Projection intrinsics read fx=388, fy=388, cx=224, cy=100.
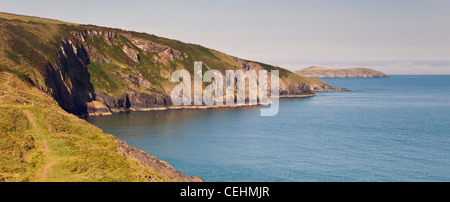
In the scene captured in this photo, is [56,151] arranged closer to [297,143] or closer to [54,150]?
[54,150]

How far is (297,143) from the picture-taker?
112 metres

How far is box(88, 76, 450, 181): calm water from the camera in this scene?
3213 inches

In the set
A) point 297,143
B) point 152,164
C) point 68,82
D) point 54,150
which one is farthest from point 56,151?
point 68,82

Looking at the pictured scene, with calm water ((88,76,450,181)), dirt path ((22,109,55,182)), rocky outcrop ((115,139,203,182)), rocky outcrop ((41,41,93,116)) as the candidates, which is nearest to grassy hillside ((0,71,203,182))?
dirt path ((22,109,55,182))

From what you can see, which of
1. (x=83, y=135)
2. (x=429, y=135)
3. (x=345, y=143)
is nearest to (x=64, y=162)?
(x=83, y=135)

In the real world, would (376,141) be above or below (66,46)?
below

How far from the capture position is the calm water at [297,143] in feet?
268

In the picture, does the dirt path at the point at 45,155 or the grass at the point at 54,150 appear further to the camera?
the grass at the point at 54,150

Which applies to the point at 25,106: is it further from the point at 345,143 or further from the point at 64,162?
the point at 345,143

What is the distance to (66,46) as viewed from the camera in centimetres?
19400

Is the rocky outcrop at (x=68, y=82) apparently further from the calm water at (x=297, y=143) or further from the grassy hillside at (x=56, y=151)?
the grassy hillside at (x=56, y=151)

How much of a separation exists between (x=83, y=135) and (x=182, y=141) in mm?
56611

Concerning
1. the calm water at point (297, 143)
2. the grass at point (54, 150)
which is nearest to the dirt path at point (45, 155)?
the grass at point (54, 150)

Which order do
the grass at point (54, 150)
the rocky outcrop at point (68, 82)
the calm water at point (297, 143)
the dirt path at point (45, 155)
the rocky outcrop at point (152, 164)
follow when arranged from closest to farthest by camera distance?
the dirt path at point (45, 155) < the grass at point (54, 150) < the rocky outcrop at point (152, 164) < the calm water at point (297, 143) < the rocky outcrop at point (68, 82)
